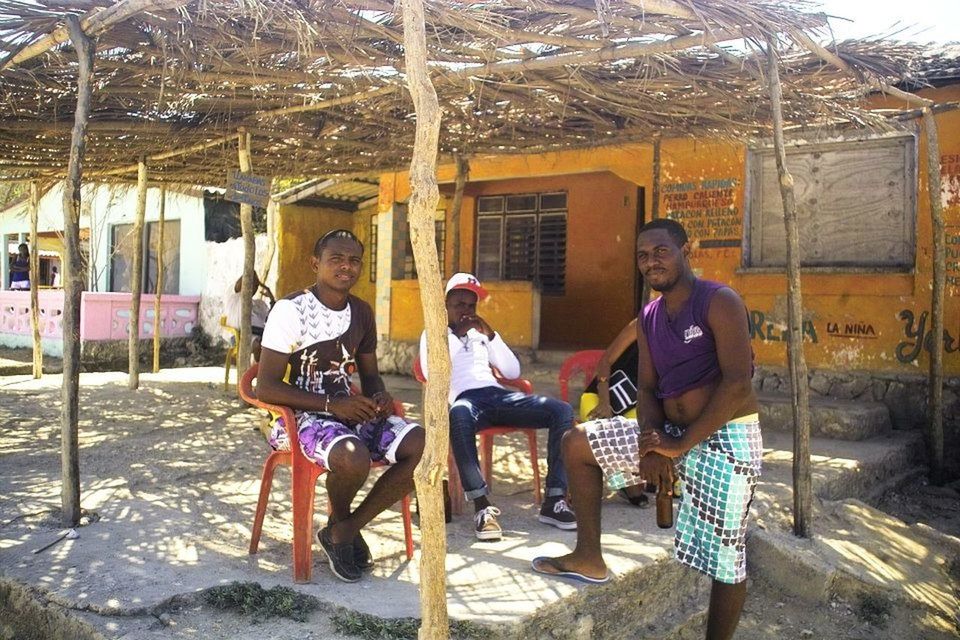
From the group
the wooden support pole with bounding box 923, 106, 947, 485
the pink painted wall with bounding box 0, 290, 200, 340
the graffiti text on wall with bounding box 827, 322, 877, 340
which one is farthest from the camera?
the pink painted wall with bounding box 0, 290, 200, 340

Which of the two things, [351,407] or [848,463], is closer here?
[351,407]

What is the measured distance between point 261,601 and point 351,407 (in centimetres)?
81

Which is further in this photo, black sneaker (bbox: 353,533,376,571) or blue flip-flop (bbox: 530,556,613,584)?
black sneaker (bbox: 353,533,376,571)

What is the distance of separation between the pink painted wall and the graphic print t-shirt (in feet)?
32.5

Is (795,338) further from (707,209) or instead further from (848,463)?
(707,209)

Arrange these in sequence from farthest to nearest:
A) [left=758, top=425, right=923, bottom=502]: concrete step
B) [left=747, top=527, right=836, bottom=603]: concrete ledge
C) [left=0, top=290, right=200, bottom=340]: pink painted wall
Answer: [left=0, top=290, right=200, bottom=340]: pink painted wall → [left=758, top=425, right=923, bottom=502]: concrete step → [left=747, top=527, right=836, bottom=603]: concrete ledge

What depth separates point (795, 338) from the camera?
408 cm

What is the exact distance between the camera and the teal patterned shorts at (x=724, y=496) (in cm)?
272

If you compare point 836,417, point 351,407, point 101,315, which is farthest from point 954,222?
point 101,315

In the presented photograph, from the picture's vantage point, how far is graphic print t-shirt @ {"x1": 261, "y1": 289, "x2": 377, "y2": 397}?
334 cm

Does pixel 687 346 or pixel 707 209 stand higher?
pixel 707 209

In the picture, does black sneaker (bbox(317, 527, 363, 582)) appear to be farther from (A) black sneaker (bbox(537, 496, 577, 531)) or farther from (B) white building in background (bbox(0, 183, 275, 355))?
(B) white building in background (bbox(0, 183, 275, 355))

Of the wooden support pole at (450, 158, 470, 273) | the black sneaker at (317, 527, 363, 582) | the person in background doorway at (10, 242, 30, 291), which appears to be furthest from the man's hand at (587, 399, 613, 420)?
the person in background doorway at (10, 242, 30, 291)

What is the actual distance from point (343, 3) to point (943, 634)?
4071 millimetres
